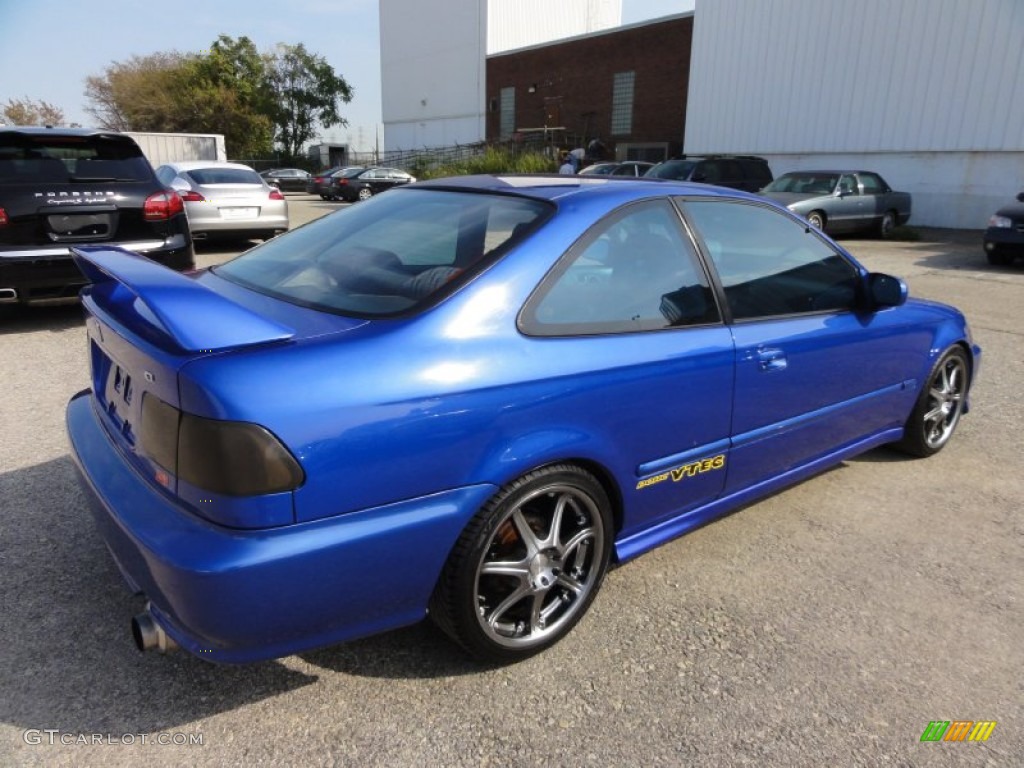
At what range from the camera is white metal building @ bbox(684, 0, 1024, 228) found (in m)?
17.5

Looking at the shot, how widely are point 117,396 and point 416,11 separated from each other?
50935 mm

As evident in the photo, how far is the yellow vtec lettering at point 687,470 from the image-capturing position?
2.51m

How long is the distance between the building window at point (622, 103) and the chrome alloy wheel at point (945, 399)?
97.4 feet

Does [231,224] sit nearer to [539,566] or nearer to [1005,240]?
[539,566]

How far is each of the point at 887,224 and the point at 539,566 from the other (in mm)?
16867

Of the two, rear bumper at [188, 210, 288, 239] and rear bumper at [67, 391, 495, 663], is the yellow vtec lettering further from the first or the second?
rear bumper at [188, 210, 288, 239]

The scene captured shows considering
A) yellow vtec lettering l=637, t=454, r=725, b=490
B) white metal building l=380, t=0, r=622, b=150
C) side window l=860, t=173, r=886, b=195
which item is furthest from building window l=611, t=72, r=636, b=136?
yellow vtec lettering l=637, t=454, r=725, b=490

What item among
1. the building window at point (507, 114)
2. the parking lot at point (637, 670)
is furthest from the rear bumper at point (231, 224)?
the building window at point (507, 114)

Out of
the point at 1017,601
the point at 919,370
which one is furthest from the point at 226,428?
the point at 919,370

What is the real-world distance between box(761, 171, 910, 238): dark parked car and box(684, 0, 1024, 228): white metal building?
4.16m

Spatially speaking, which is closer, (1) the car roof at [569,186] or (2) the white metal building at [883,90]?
(1) the car roof at [569,186]

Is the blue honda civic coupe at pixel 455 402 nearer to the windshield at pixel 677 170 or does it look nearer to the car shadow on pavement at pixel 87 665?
the car shadow on pavement at pixel 87 665

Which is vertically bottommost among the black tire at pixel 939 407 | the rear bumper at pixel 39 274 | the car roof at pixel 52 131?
the black tire at pixel 939 407

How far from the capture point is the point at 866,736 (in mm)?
2061
